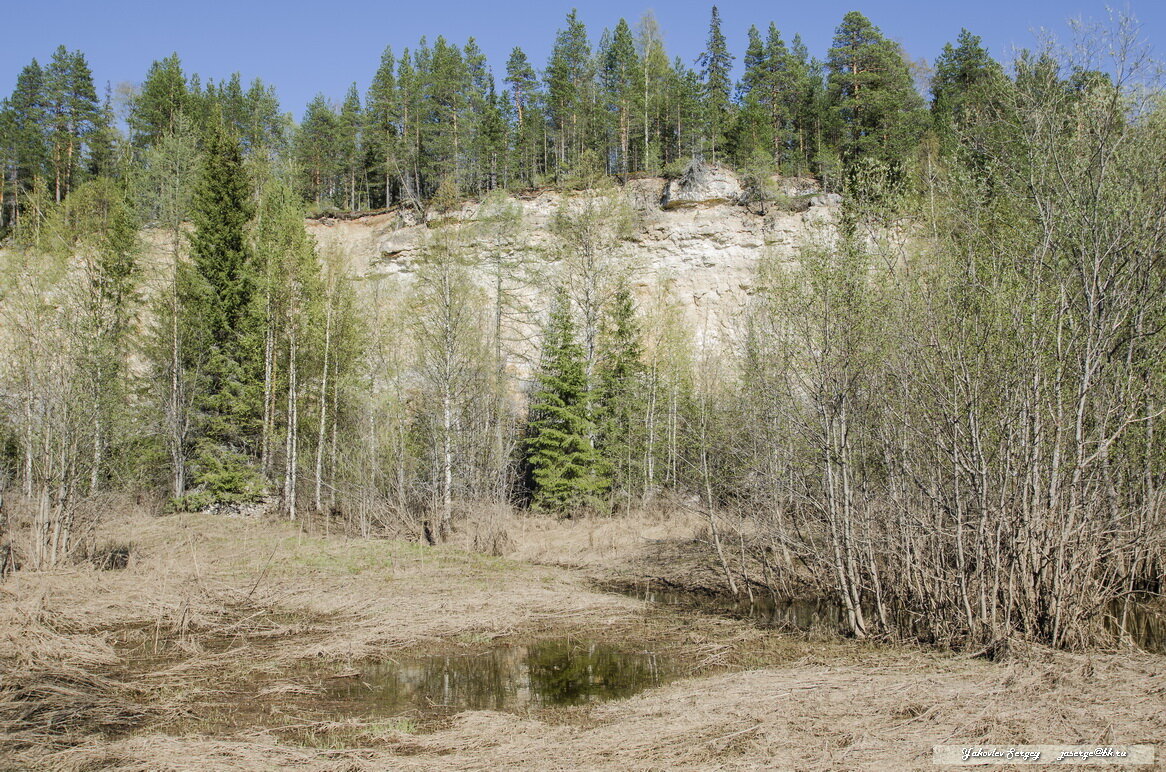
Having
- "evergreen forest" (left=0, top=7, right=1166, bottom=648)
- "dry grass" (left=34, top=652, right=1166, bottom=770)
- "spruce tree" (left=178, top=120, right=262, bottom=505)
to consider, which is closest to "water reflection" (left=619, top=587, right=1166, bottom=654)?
"evergreen forest" (left=0, top=7, right=1166, bottom=648)

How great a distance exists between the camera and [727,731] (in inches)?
222

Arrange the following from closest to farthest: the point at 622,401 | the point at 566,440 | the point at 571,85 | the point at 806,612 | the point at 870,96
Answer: the point at 806,612, the point at 566,440, the point at 622,401, the point at 870,96, the point at 571,85

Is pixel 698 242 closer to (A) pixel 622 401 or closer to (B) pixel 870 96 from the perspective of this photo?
(B) pixel 870 96

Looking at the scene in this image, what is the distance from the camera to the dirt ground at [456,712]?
524cm

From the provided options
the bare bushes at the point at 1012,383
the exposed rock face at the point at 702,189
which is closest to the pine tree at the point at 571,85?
the exposed rock face at the point at 702,189

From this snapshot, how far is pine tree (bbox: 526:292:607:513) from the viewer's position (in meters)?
24.0

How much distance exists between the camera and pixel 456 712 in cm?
677

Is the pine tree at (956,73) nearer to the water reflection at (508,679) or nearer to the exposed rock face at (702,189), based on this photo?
the exposed rock face at (702,189)

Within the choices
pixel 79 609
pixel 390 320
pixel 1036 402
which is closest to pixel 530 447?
pixel 390 320

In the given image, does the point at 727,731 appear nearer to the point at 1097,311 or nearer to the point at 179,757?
the point at 179,757

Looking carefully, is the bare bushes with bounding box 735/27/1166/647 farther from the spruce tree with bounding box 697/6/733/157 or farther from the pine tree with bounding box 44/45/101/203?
the pine tree with bounding box 44/45/101/203

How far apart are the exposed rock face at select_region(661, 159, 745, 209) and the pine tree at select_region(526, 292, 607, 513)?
13860 millimetres

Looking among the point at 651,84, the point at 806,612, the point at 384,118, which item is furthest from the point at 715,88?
the point at 806,612

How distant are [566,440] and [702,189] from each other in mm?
18453
